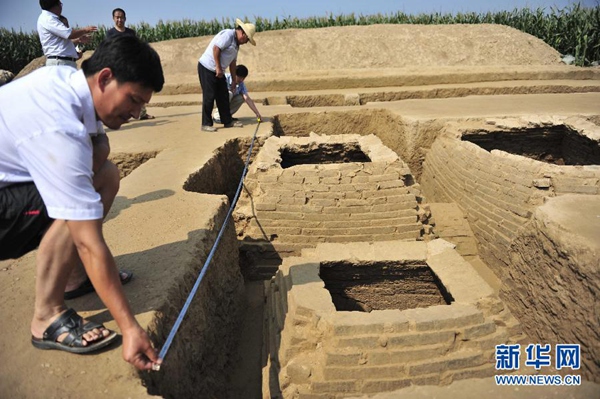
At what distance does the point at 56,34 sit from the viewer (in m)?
4.78

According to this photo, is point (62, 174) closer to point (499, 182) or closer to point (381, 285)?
point (381, 285)

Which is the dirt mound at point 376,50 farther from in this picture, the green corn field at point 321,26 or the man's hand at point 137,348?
the man's hand at point 137,348

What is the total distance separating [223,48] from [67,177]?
4.41 metres

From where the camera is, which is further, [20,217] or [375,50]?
[375,50]

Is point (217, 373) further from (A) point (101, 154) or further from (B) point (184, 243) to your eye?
(A) point (101, 154)

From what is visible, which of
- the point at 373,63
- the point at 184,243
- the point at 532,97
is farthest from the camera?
the point at 373,63

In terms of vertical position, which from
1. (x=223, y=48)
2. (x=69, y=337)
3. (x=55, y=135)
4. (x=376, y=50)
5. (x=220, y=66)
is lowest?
(x=376, y=50)

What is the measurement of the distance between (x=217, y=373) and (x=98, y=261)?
178 centimetres

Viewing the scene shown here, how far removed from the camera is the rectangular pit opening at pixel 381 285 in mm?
3545

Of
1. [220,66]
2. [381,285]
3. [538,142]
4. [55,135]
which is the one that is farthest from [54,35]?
[538,142]

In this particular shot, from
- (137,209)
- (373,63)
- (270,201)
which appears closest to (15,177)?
(137,209)

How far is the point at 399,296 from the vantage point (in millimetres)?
3697

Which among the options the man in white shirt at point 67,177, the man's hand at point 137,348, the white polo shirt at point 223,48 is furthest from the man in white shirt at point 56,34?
the man's hand at point 137,348

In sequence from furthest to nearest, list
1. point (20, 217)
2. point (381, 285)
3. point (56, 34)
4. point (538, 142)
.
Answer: point (538, 142) → point (56, 34) → point (381, 285) → point (20, 217)
